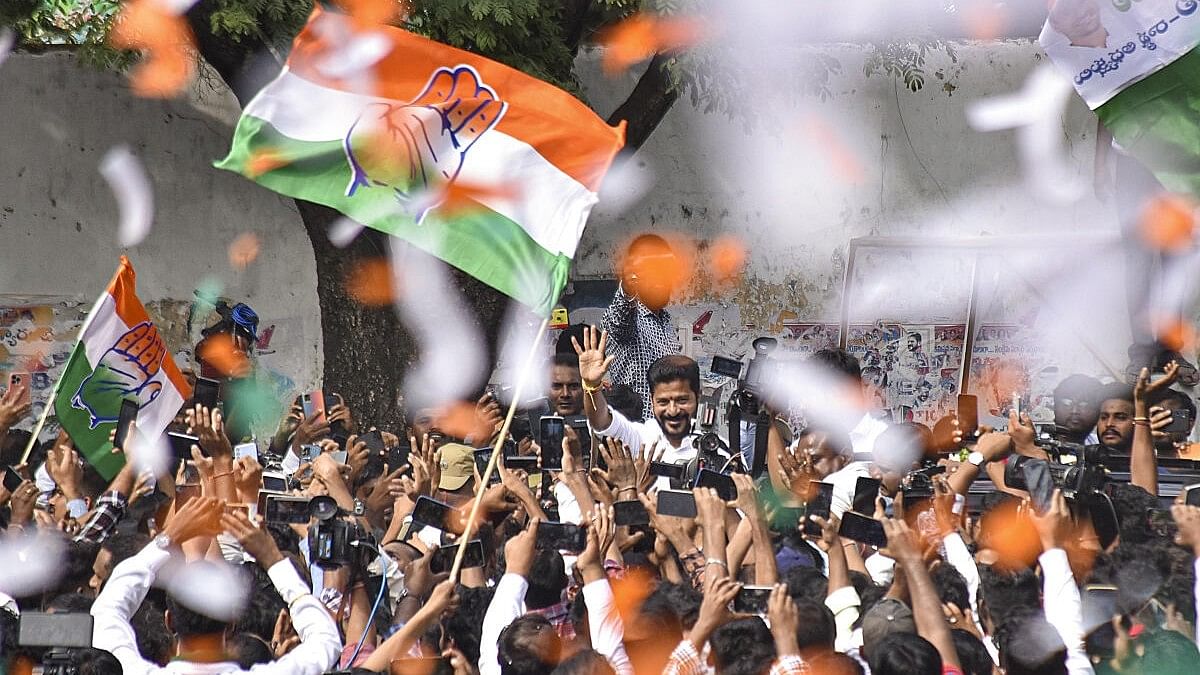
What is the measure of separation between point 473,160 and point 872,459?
1.88m

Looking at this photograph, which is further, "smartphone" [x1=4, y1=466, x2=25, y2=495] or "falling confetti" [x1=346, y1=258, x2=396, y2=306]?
"falling confetti" [x1=346, y1=258, x2=396, y2=306]

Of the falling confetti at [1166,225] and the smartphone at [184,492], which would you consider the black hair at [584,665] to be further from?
the falling confetti at [1166,225]

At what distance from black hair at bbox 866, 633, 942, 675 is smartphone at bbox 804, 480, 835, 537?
788 mm

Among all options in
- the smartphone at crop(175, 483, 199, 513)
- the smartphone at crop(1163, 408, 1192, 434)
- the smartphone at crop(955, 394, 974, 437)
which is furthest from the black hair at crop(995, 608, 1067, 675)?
the smartphone at crop(175, 483, 199, 513)

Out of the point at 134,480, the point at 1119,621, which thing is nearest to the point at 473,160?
the point at 134,480

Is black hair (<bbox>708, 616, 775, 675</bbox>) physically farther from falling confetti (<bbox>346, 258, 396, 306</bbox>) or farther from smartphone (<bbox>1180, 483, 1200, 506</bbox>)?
falling confetti (<bbox>346, 258, 396, 306</bbox>)

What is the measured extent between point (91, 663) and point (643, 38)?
6450 mm

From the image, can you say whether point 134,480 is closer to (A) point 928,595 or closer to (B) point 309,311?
(A) point 928,595

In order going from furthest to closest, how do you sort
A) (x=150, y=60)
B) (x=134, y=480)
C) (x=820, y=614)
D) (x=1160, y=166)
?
(x=150, y=60) < (x=134, y=480) < (x=1160, y=166) < (x=820, y=614)

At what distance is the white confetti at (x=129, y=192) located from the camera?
1091 centimetres

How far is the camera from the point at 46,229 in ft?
35.5

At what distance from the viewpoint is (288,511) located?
5.23 meters

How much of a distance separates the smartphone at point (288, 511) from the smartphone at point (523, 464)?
90 cm

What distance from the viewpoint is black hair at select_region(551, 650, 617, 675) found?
3.74 m
